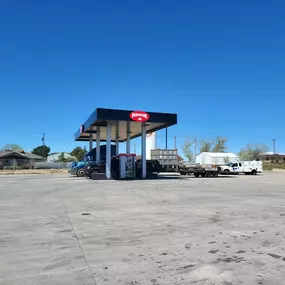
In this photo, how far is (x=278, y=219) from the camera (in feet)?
31.0

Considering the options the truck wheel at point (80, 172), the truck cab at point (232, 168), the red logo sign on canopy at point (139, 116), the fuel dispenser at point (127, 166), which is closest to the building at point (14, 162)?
the truck wheel at point (80, 172)

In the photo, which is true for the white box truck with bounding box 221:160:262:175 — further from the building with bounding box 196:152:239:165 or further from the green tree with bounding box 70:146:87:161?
the green tree with bounding box 70:146:87:161

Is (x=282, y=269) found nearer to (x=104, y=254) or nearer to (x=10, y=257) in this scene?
(x=104, y=254)

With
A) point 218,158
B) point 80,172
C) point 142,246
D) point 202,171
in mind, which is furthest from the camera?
point 218,158

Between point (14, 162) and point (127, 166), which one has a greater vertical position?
point (14, 162)

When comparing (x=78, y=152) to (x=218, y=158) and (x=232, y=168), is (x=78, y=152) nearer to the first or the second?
(x=218, y=158)

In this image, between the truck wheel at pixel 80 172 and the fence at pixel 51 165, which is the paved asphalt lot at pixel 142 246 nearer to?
the truck wheel at pixel 80 172

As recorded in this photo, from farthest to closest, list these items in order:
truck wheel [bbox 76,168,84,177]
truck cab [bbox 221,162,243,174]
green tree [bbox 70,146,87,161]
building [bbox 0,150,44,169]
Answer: green tree [bbox 70,146,87,161] < building [bbox 0,150,44,169] < truck cab [bbox 221,162,243,174] < truck wheel [bbox 76,168,84,177]

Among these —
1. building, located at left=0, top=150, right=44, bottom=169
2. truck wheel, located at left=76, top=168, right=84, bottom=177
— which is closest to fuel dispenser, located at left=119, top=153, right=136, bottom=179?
truck wheel, located at left=76, top=168, right=84, bottom=177

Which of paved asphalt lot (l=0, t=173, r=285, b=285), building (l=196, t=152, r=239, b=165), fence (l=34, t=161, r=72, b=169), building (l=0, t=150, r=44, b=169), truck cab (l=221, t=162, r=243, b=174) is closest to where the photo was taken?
paved asphalt lot (l=0, t=173, r=285, b=285)

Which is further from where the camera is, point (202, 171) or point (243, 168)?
point (243, 168)

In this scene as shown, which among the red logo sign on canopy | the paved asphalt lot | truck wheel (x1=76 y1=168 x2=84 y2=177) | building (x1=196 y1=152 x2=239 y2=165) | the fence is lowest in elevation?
the paved asphalt lot

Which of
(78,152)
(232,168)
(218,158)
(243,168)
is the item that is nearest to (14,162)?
(78,152)

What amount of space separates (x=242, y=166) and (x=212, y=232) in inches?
1620
